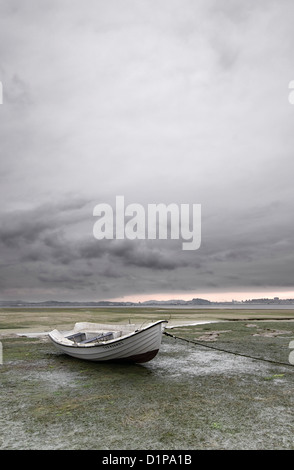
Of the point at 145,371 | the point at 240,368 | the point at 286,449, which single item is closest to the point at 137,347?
the point at 145,371

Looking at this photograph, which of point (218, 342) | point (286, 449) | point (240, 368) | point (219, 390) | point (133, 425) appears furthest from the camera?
point (218, 342)

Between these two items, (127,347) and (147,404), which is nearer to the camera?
(147,404)

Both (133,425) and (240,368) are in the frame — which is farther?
(240,368)

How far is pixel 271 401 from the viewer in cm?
985

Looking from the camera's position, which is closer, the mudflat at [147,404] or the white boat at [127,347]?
the mudflat at [147,404]

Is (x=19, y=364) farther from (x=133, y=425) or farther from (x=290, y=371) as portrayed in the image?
(x=290, y=371)

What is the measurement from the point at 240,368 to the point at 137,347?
533 cm

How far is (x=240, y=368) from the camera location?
575 inches

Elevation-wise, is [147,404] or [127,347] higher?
[127,347]

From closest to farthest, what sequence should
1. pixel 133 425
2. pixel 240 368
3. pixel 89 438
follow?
1. pixel 89 438
2. pixel 133 425
3. pixel 240 368

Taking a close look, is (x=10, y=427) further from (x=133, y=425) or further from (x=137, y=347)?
(x=137, y=347)

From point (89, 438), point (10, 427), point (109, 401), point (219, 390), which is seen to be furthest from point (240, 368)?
point (10, 427)

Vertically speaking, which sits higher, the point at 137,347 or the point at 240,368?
the point at 137,347

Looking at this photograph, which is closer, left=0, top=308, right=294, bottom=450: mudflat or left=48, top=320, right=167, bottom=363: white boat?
left=0, top=308, right=294, bottom=450: mudflat
